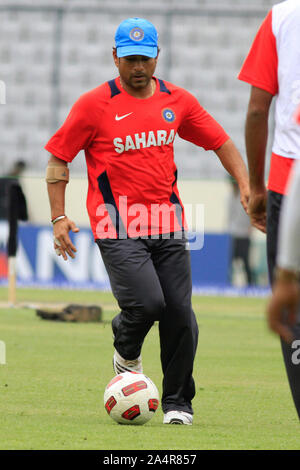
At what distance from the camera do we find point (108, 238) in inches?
268

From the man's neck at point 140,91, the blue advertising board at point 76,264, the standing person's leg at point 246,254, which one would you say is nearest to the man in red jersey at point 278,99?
the man's neck at point 140,91

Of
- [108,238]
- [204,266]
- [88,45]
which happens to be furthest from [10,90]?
[108,238]

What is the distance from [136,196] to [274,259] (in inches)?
71.5

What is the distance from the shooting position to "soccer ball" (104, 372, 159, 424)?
6559mm

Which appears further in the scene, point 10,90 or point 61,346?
point 10,90

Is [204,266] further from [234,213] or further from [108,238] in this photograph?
[108,238]

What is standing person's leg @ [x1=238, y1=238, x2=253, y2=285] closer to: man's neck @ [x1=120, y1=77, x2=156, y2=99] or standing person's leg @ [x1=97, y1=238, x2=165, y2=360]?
man's neck @ [x1=120, y1=77, x2=156, y2=99]

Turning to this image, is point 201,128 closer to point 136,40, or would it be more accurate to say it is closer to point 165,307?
point 136,40

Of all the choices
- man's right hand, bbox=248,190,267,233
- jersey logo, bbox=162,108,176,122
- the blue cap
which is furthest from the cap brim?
man's right hand, bbox=248,190,267,233

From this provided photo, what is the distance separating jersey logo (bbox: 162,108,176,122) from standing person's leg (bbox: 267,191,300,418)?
6.11 ft

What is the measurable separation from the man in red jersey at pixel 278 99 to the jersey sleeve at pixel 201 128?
2004 millimetres

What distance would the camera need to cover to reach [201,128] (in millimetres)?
7176

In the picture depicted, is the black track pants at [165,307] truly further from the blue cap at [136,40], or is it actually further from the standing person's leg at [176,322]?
the blue cap at [136,40]
